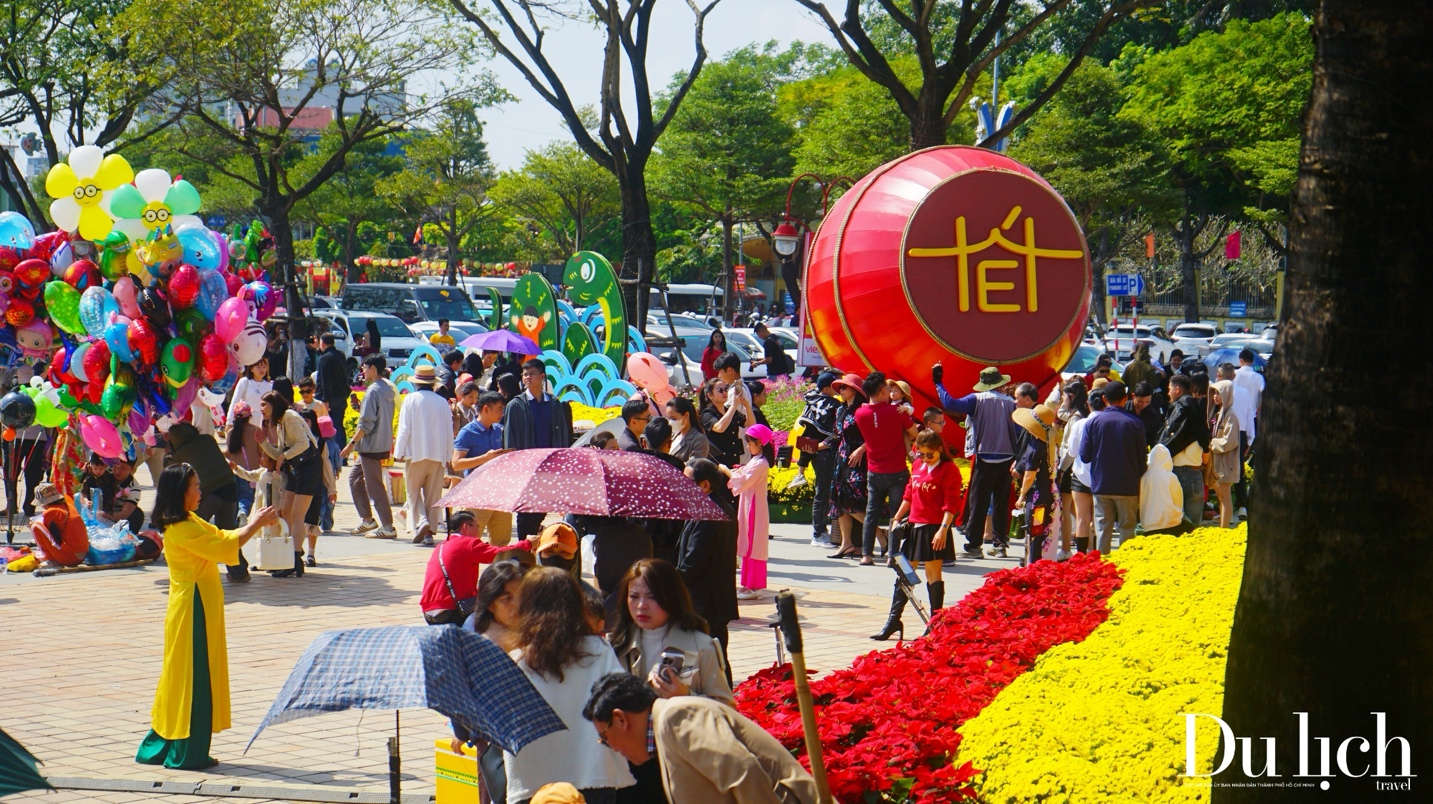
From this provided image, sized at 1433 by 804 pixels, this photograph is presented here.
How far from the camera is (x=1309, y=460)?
3.98m

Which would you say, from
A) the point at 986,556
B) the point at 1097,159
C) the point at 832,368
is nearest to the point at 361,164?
the point at 1097,159

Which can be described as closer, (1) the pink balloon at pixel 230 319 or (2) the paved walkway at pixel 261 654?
(2) the paved walkway at pixel 261 654

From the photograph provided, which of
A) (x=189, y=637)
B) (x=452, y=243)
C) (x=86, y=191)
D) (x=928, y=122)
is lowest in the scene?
(x=189, y=637)

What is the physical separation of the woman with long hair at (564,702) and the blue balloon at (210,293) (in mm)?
7943

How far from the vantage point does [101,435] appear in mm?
12258

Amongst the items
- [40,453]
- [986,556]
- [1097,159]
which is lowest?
[986,556]

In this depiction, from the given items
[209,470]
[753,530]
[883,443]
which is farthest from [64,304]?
[883,443]

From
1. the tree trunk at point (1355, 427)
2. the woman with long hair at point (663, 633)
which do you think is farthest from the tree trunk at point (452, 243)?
the tree trunk at point (1355, 427)

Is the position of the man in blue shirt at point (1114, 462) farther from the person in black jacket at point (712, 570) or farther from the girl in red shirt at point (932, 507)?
the person in black jacket at point (712, 570)

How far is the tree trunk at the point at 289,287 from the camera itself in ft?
92.2

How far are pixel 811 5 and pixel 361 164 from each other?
1842 inches

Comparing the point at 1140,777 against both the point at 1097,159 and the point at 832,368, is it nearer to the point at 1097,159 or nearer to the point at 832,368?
the point at 832,368

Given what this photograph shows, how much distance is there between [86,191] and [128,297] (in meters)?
1.27

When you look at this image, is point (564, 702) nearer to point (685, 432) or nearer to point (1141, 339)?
point (685, 432)
